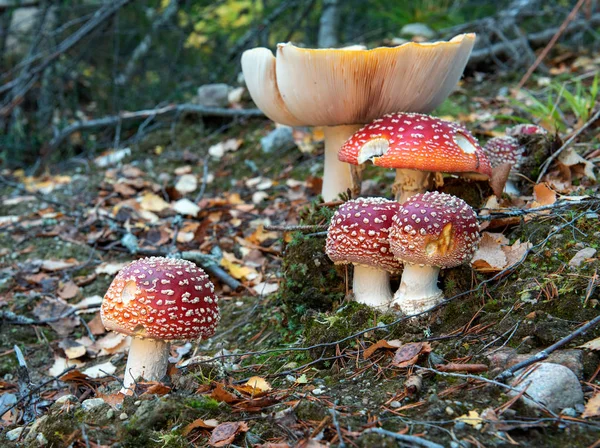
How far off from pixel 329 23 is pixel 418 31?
4.57 ft

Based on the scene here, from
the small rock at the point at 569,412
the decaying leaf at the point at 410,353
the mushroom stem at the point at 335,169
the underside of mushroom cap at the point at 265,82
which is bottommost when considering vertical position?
the decaying leaf at the point at 410,353

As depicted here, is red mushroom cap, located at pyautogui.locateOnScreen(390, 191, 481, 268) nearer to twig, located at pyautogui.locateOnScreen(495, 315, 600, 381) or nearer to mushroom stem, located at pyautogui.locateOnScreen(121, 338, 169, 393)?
twig, located at pyautogui.locateOnScreen(495, 315, 600, 381)

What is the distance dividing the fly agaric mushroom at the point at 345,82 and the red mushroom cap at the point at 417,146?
0.26 metres

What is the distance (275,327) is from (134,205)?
2.59 metres

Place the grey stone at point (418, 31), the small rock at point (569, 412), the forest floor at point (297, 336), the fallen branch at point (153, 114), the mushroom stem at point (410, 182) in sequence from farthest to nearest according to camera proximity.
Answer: the grey stone at point (418, 31), the fallen branch at point (153, 114), the mushroom stem at point (410, 182), the forest floor at point (297, 336), the small rock at point (569, 412)

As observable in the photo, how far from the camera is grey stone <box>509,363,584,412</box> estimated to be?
183 centimetres

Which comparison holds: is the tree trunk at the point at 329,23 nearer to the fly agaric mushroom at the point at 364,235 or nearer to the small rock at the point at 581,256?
the fly agaric mushroom at the point at 364,235

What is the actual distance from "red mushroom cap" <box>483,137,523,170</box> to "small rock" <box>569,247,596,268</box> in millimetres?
904

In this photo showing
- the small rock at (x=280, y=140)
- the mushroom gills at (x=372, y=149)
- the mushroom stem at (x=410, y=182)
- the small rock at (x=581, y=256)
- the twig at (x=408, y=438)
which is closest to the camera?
the twig at (x=408, y=438)

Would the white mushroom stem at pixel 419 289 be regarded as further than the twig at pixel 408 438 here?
Yes

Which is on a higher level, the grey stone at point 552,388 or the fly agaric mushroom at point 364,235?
the fly agaric mushroom at point 364,235

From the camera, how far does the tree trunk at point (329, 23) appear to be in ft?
25.1

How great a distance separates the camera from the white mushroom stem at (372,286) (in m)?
2.76

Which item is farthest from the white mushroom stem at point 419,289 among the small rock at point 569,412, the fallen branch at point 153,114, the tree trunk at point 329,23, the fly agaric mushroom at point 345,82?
the tree trunk at point 329,23
